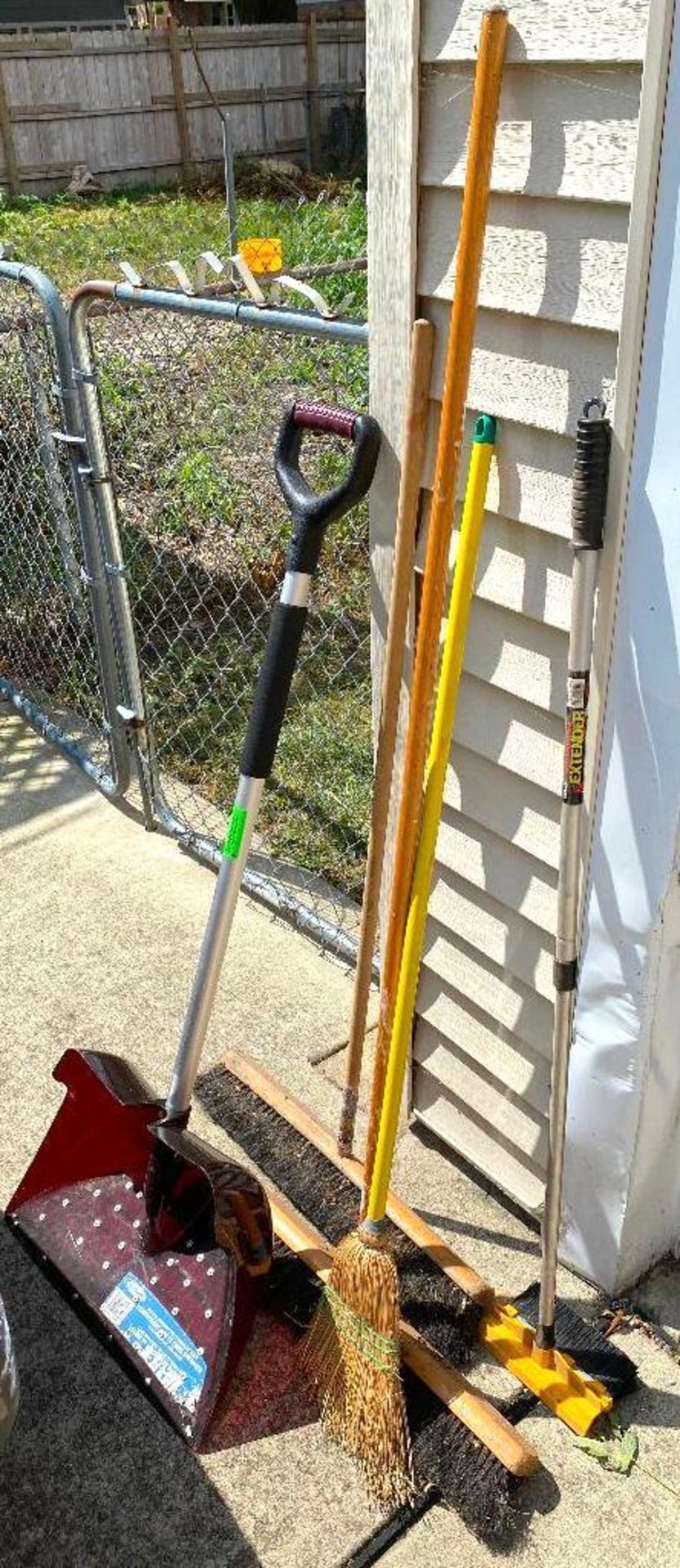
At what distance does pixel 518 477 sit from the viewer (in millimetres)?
1894

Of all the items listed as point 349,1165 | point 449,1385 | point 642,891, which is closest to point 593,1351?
point 449,1385

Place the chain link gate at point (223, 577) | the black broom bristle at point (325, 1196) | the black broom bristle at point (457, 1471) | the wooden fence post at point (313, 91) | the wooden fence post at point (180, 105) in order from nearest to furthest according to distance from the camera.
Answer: the black broom bristle at point (457, 1471) < the black broom bristle at point (325, 1196) < the chain link gate at point (223, 577) < the wooden fence post at point (180, 105) < the wooden fence post at point (313, 91)

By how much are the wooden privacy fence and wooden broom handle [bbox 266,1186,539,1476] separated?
16049mm

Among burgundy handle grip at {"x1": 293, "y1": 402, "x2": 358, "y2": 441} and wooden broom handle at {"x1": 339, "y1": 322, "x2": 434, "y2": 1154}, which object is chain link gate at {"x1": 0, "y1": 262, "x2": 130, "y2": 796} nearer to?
burgundy handle grip at {"x1": 293, "y1": 402, "x2": 358, "y2": 441}

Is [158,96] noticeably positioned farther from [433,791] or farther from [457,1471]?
[457,1471]

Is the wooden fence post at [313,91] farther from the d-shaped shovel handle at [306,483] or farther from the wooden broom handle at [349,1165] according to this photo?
the wooden broom handle at [349,1165]

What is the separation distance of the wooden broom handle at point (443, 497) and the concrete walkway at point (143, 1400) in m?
0.47

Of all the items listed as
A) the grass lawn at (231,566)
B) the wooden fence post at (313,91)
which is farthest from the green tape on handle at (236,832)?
the wooden fence post at (313,91)

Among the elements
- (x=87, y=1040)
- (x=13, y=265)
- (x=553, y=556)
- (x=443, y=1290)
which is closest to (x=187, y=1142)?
(x=443, y=1290)

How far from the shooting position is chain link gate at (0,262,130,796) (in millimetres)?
3957

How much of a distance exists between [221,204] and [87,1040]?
→ 1371 centimetres

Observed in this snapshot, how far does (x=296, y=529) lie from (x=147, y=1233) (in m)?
1.29

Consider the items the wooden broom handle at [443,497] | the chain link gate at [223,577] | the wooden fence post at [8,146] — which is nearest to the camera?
the wooden broom handle at [443,497]

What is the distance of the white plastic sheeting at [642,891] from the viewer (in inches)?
63.2
